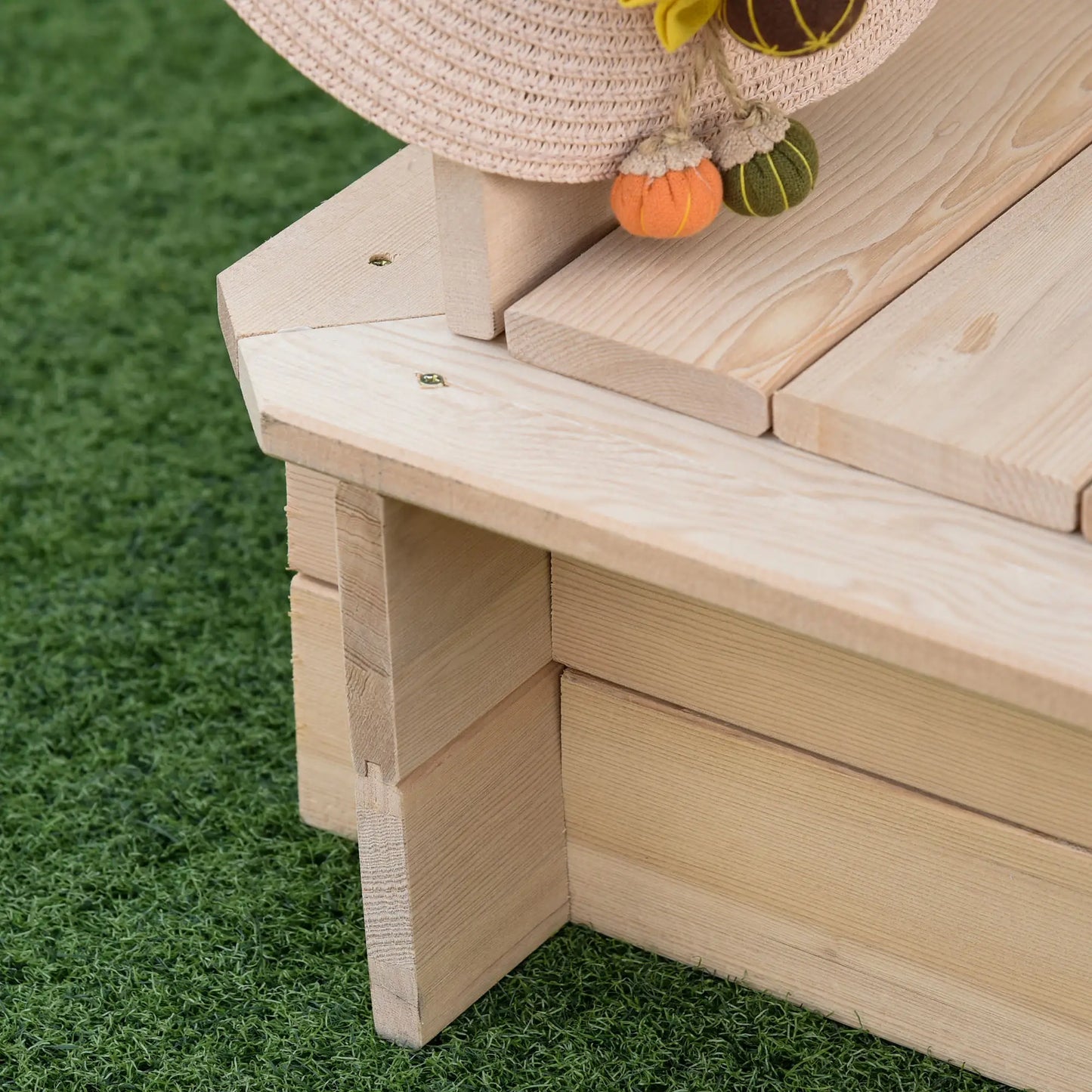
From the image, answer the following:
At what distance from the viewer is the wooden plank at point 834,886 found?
1185mm

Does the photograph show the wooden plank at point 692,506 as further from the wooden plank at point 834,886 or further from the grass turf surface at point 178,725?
the grass turf surface at point 178,725

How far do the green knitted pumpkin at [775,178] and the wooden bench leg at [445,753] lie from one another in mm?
252

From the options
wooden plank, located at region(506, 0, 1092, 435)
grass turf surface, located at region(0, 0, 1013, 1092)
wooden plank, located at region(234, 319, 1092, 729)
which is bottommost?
grass turf surface, located at region(0, 0, 1013, 1092)

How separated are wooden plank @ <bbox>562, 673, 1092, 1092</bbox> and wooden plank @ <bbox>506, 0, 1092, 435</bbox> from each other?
0.99 feet

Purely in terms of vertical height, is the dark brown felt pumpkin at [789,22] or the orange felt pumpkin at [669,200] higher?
the dark brown felt pumpkin at [789,22]

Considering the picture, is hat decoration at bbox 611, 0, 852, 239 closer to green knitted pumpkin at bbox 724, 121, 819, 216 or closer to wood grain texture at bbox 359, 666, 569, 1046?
green knitted pumpkin at bbox 724, 121, 819, 216

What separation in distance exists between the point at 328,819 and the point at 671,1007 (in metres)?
0.32

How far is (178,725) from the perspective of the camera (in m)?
1.57

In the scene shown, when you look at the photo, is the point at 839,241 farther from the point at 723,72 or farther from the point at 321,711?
the point at 321,711

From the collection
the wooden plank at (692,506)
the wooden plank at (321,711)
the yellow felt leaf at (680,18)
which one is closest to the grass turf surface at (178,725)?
the wooden plank at (321,711)

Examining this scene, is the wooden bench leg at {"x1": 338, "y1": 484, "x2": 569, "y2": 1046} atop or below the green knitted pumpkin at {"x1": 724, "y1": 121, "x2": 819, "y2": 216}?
below

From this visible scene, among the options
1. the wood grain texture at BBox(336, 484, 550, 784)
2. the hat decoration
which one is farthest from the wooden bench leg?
the hat decoration

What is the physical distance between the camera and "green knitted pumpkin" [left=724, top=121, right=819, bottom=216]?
108 centimetres

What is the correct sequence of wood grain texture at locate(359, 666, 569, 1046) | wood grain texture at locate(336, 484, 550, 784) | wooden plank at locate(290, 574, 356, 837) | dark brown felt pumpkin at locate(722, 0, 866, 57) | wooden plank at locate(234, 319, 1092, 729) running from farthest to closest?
wooden plank at locate(290, 574, 356, 837), wood grain texture at locate(359, 666, 569, 1046), wood grain texture at locate(336, 484, 550, 784), dark brown felt pumpkin at locate(722, 0, 866, 57), wooden plank at locate(234, 319, 1092, 729)
